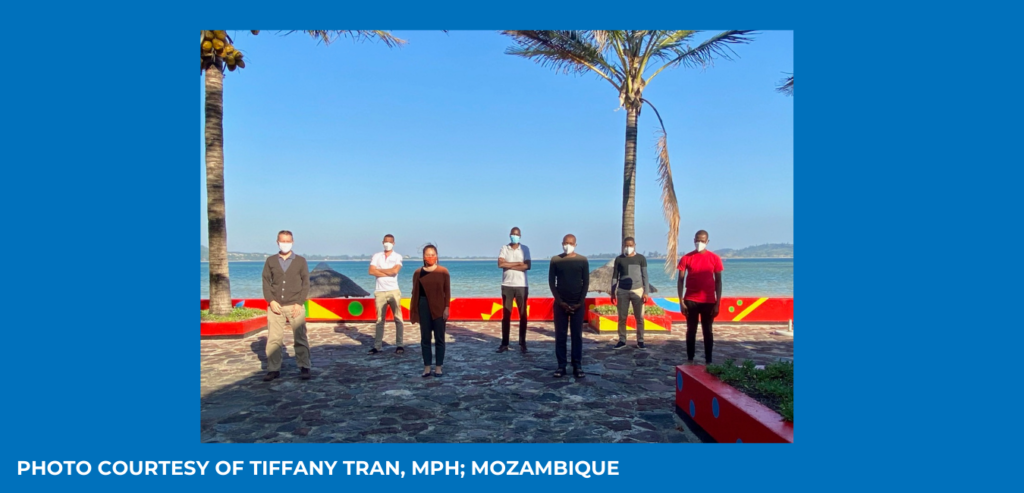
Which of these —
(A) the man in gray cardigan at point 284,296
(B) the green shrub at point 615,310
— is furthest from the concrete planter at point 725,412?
(B) the green shrub at point 615,310

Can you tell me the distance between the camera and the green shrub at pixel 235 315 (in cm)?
1023

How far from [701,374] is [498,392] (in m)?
2.21

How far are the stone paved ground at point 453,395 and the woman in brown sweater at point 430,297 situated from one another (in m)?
0.65

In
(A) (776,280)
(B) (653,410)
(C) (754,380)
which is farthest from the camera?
Answer: (A) (776,280)

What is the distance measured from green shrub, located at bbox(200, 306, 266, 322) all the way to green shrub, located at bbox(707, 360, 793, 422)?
28.7 feet

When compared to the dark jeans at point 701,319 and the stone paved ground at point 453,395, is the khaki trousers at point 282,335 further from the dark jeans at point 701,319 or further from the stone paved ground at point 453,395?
the dark jeans at point 701,319

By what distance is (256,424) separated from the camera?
487 centimetres

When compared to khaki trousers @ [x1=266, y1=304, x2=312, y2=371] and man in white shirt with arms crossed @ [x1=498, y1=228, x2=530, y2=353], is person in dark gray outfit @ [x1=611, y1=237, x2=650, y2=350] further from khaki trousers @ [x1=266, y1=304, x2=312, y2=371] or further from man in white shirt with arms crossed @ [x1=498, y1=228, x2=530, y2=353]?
khaki trousers @ [x1=266, y1=304, x2=312, y2=371]

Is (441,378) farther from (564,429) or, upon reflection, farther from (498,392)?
(564,429)

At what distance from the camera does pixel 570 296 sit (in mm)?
6383

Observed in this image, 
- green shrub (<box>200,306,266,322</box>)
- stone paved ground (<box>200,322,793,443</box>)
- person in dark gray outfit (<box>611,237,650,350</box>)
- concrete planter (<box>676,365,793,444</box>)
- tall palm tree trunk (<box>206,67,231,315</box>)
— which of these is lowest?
stone paved ground (<box>200,322,793,443</box>)

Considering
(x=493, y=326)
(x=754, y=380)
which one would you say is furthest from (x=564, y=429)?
(x=493, y=326)

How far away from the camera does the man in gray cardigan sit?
20.9ft

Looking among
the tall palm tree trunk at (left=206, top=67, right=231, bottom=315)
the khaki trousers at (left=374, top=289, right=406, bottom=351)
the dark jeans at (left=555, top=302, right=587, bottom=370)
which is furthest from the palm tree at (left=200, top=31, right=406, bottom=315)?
the dark jeans at (left=555, top=302, right=587, bottom=370)
